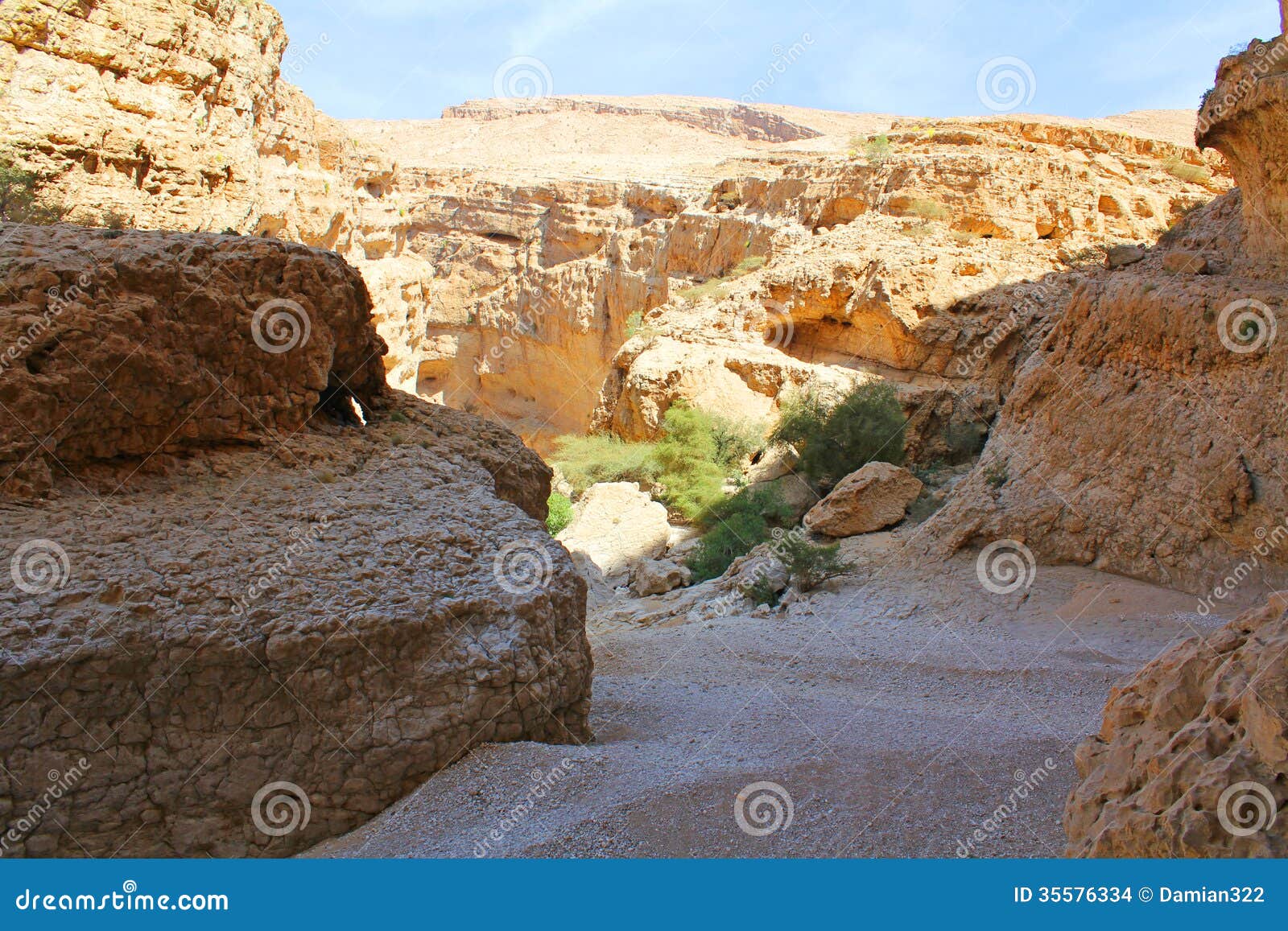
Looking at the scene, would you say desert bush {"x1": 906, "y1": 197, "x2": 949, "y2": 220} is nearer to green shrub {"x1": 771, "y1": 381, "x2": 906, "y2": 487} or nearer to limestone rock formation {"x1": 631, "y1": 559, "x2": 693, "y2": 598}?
green shrub {"x1": 771, "y1": 381, "x2": 906, "y2": 487}

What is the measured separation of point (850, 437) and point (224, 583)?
40.3 ft

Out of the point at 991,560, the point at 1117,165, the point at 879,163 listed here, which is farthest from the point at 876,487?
the point at 1117,165

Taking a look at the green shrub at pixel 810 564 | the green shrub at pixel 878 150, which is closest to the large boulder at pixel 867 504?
the green shrub at pixel 810 564

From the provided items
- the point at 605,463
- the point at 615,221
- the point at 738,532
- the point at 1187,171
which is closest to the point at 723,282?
the point at 605,463

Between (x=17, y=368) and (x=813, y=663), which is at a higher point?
(x=17, y=368)

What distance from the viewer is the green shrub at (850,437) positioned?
14469mm

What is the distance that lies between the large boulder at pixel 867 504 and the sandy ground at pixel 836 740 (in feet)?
9.03

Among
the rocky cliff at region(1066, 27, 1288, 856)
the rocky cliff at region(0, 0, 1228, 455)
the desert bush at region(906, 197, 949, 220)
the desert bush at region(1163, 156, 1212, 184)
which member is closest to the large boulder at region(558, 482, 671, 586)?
the rocky cliff at region(0, 0, 1228, 455)

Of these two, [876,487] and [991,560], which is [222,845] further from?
[876,487]

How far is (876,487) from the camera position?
10773 mm

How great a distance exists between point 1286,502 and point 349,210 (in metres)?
22.2

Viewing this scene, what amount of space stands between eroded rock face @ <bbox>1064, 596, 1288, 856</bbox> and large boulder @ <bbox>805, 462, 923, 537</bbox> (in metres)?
7.75

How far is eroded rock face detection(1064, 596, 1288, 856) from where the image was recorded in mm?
2045

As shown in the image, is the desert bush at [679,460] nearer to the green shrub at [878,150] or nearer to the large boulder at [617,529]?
the large boulder at [617,529]
